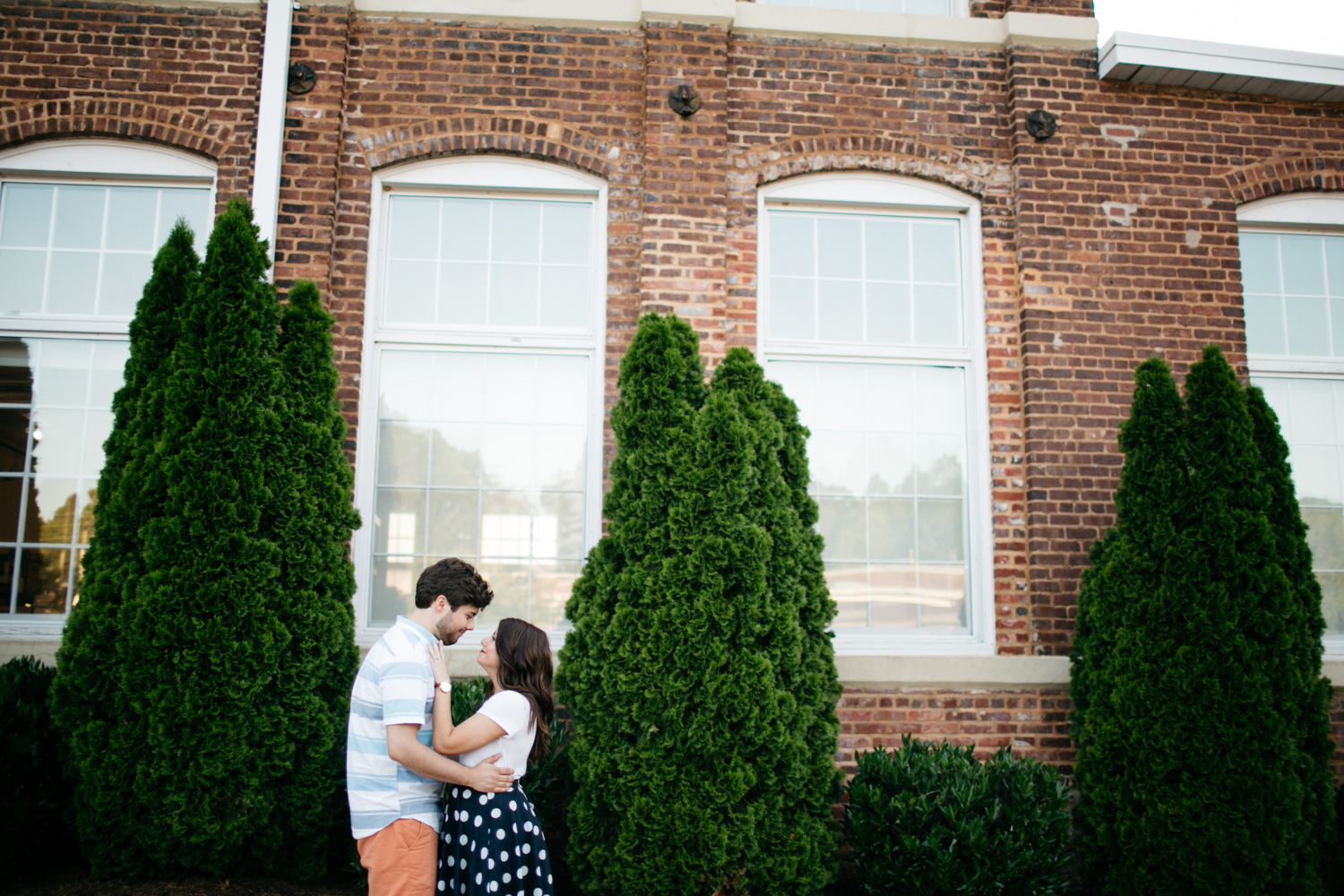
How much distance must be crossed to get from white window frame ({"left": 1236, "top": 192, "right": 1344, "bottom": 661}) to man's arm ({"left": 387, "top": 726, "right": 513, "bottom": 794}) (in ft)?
18.7

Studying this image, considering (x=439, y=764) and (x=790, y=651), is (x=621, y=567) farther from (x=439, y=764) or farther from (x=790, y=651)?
(x=439, y=764)

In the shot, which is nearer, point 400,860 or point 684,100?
point 400,860

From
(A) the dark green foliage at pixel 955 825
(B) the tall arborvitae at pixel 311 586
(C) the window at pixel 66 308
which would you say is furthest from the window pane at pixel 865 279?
(C) the window at pixel 66 308

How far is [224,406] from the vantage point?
3.92 meters

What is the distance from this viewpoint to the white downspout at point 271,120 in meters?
4.91

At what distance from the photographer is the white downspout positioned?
4906mm

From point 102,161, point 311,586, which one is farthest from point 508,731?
point 102,161

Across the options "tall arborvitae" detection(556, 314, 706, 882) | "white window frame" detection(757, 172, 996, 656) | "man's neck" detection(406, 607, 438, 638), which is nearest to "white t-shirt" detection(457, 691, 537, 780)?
"man's neck" detection(406, 607, 438, 638)

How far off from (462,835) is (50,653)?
123 inches

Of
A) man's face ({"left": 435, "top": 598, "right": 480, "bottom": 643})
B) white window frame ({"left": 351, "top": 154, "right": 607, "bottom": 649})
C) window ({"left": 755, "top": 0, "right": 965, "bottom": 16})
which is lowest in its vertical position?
man's face ({"left": 435, "top": 598, "right": 480, "bottom": 643})

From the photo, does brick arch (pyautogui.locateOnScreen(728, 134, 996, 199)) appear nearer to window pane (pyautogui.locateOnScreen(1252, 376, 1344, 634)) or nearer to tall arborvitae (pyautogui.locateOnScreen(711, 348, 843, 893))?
tall arborvitae (pyautogui.locateOnScreen(711, 348, 843, 893))

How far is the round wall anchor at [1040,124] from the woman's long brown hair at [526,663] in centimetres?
470

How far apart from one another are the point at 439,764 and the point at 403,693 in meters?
0.29

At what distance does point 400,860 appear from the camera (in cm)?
296
